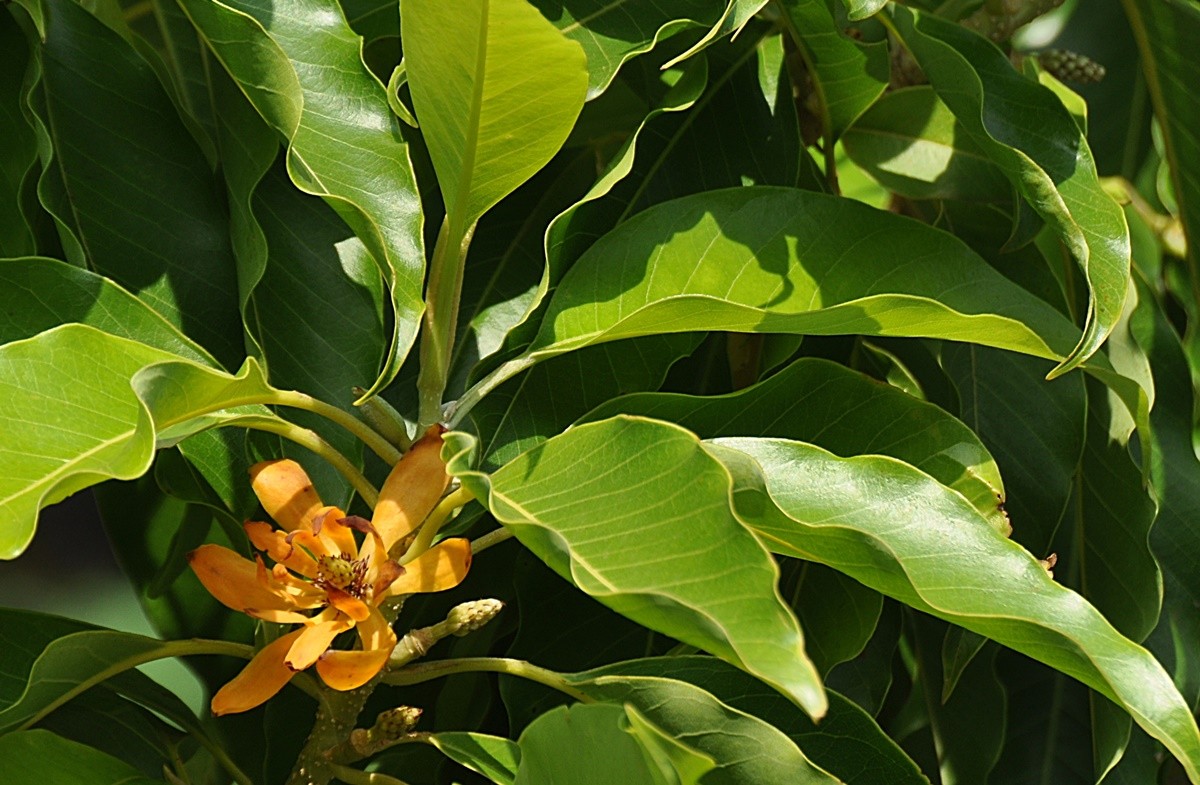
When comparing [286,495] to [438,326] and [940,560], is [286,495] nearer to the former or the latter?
[438,326]

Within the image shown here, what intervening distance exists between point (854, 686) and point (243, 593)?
50cm

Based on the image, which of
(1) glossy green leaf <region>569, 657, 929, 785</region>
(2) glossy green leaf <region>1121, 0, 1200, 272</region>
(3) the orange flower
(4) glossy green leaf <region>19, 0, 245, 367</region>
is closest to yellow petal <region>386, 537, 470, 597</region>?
(3) the orange flower

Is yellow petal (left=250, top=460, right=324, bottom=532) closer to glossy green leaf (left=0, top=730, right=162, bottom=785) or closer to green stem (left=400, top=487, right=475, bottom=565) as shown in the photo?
green stem (left=400, top=487, right=475, bottom=565)

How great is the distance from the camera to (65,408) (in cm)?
56

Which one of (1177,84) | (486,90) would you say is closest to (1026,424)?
(1177,84)

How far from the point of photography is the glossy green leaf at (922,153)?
3.10ft

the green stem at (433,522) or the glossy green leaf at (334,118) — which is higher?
the glossy green leaf at (334,118)

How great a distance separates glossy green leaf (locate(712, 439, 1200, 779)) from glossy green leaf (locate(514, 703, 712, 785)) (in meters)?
0.12

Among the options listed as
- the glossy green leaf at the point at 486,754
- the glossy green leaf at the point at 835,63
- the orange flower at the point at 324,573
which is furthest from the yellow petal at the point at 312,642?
the glossy green leaf at the point at 835,63

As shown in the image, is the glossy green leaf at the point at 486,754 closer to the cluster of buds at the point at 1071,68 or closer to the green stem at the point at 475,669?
the green stem at the point at 475,669

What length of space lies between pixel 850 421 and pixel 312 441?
310mm

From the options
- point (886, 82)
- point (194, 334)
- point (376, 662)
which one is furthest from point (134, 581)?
point (886, 82)

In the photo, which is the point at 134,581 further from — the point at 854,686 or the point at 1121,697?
the point at 1121,697

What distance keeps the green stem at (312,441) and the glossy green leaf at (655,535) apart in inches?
4.4
